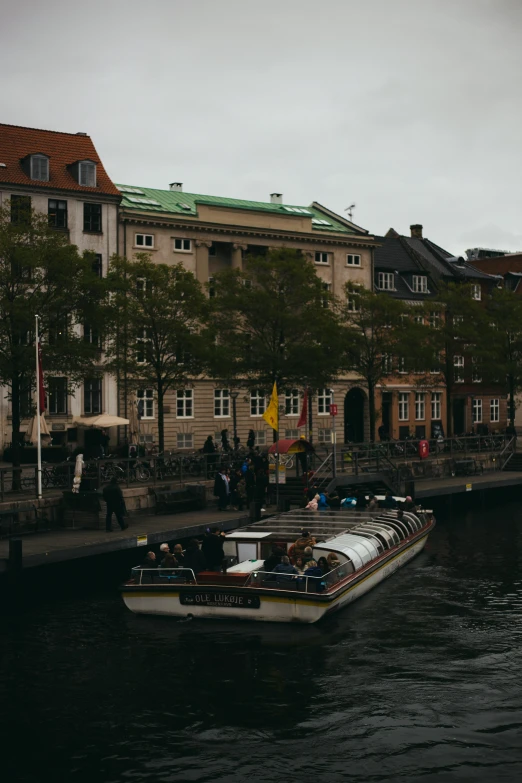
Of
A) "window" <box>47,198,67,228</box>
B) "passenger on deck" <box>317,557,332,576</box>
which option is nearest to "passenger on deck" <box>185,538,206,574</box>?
"passenger on deck" <box>317,557,332,576</box>

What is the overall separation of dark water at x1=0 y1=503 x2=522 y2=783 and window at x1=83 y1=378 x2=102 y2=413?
30.1 meters

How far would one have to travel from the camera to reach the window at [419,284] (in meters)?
80.4

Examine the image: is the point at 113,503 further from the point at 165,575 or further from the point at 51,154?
the point at 51,154

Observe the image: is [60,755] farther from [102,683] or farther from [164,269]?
[164,269]

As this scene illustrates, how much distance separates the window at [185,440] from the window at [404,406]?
64.0 ft

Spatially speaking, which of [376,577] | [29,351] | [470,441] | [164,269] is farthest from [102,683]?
[470,441]

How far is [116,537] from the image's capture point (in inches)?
1259

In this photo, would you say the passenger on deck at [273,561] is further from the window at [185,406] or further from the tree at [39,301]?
the window at [185,406]

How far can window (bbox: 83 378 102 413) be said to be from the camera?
193 feet

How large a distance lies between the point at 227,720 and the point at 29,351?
2238cm

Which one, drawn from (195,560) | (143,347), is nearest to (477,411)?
(143,347)

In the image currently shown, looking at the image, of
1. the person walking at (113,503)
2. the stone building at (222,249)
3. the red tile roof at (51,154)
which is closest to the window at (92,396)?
the stone building at (222,249)

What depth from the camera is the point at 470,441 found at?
64.6 m

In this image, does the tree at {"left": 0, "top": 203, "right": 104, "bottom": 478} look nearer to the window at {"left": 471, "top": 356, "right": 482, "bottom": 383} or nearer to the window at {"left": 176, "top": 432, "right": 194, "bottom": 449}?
the window at {"left": 176, "top": 432, "right": 194, "bottom": 449}
